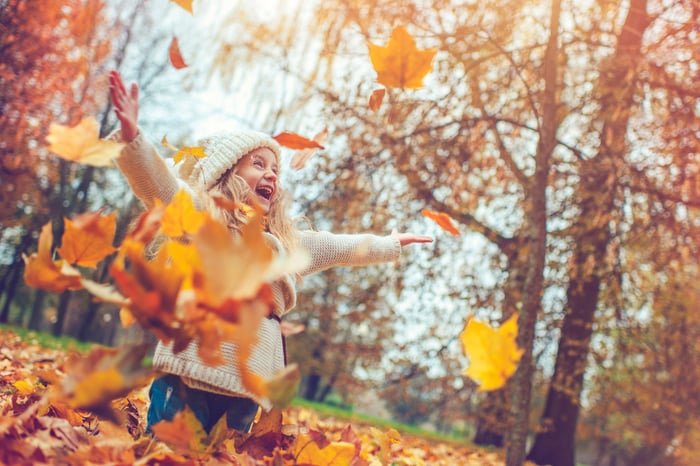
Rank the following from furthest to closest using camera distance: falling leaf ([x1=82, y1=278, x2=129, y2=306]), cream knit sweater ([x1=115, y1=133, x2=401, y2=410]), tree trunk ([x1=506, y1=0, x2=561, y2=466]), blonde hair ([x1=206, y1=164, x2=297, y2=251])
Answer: tree trunk ([x1=506, y1=0, x2=561, y2=466]), blonde hair ([x1=206, y1=164, x2=297, y2=251]), cream knit sweater ([x1=115, y1=133, x2=401, y2=410]), falling leaf ([x1=82, y1=278, x2=129, y2=306])

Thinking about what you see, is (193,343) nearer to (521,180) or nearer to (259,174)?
(259,174)

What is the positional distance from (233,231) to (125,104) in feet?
1.74

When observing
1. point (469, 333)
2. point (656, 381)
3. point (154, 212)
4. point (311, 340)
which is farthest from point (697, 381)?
point (311, 340)

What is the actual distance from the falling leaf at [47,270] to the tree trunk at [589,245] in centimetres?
409

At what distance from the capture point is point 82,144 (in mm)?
1193

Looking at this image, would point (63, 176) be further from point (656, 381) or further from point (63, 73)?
point (656, 381)

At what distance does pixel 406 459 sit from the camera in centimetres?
262

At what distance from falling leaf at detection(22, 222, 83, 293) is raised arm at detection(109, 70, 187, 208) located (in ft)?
1.37

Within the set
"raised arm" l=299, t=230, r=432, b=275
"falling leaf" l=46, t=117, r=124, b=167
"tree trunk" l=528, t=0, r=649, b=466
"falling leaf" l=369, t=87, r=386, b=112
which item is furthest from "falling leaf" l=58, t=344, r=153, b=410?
"tree trunk" l=528, t=0, r=649, b=466

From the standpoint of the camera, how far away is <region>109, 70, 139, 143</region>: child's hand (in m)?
1.42

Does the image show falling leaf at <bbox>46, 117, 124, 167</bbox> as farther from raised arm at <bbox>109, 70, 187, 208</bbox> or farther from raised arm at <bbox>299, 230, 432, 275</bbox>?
raised arm at <bbox>299, 230, 432, 275</bbox>

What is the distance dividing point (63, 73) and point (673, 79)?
9.49 meters

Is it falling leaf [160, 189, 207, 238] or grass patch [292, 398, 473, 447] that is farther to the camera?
grass patch [292, 398, 473, 447]

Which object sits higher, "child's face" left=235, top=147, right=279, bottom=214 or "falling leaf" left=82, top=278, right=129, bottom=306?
"child's face" left=235, top=147, right=279, bottom=214
